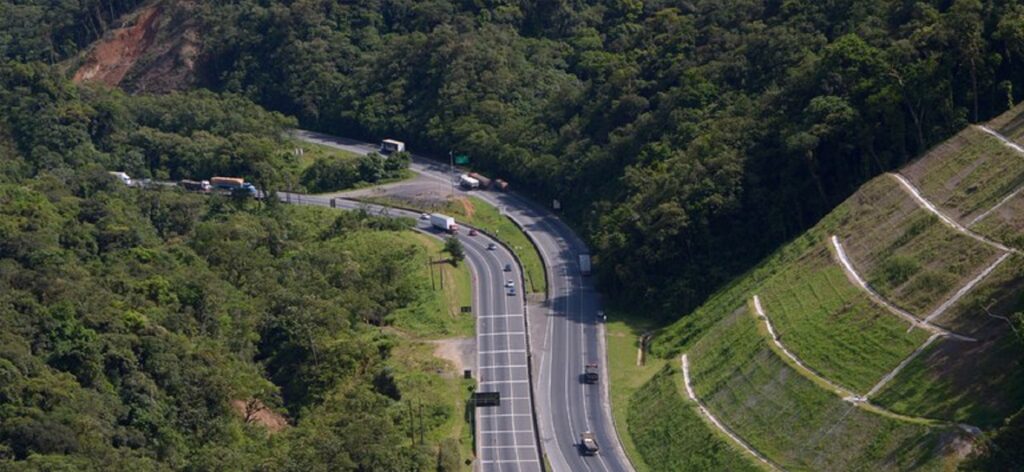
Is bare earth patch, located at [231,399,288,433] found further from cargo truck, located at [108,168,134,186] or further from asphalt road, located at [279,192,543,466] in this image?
cargo truck, located at [108,168,134,186]

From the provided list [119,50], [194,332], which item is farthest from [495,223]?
[119,50]

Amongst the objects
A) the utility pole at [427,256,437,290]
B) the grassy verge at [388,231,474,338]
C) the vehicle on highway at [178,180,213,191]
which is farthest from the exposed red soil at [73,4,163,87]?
the utility pole at [427,256,437,290]

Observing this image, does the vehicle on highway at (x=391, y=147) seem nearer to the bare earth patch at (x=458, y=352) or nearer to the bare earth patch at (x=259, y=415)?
the bare earth patch at (x=458, y=352)

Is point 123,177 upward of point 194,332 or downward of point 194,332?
upward

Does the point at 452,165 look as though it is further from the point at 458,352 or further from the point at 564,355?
the point at 564,355

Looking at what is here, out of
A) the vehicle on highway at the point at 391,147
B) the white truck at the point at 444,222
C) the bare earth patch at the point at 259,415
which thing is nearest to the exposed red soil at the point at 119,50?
the vehicle on highway at the point at 391,147

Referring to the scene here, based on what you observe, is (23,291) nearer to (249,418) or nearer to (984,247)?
(249,418)
